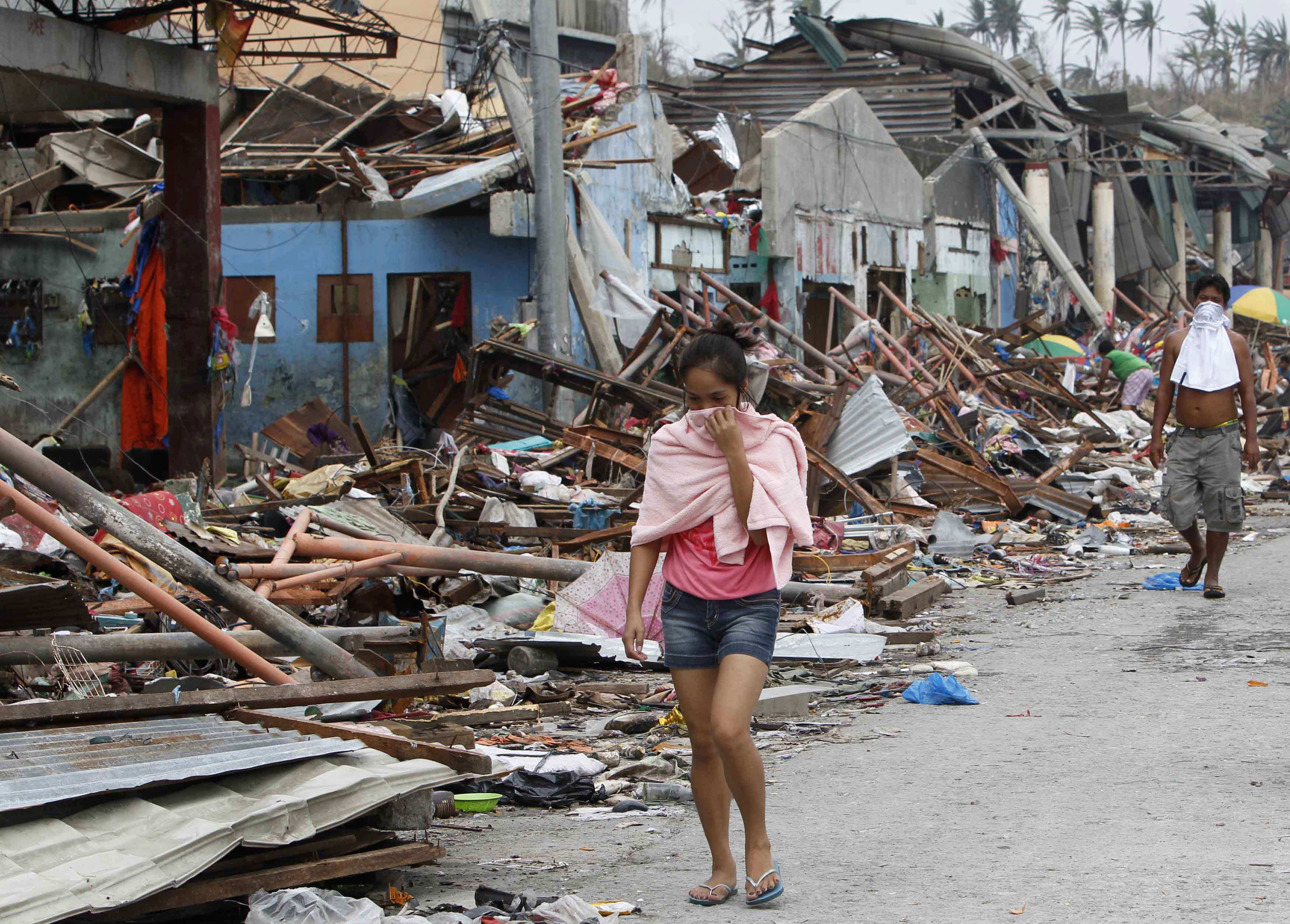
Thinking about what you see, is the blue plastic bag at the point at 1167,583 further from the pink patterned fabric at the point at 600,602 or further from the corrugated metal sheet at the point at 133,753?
the corrugated metal sheet at the point at 133,753

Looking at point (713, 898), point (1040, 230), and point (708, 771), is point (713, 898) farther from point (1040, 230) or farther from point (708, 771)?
point (1040, 230)

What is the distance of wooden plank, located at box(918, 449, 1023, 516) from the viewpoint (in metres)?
14.2

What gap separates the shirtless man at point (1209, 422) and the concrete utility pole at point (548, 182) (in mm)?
7468

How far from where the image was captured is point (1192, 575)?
33.2 ft

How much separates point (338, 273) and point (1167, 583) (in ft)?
36.7

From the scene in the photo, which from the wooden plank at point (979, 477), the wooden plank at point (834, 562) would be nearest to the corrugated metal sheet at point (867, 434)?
the wooden plank at point (979, 477)

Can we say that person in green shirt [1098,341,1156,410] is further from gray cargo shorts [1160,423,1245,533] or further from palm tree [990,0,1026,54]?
palm tree [990,0,1026,54]

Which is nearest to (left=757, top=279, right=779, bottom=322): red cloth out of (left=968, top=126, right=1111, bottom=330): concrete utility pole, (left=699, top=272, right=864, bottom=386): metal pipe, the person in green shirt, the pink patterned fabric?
(left=699, top=272, right=864, bottom=386): metal pipe

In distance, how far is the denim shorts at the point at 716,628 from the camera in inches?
162

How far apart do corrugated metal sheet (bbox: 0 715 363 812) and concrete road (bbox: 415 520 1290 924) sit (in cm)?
61

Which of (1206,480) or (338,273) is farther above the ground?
(338,273)

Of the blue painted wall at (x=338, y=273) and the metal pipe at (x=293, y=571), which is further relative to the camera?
the blue painted wall at (x=338, y=273)

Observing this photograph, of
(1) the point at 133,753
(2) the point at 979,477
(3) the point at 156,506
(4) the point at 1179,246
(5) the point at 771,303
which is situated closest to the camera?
(1) the point at 133,753

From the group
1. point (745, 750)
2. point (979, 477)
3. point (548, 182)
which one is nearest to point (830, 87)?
point (548, 182)
